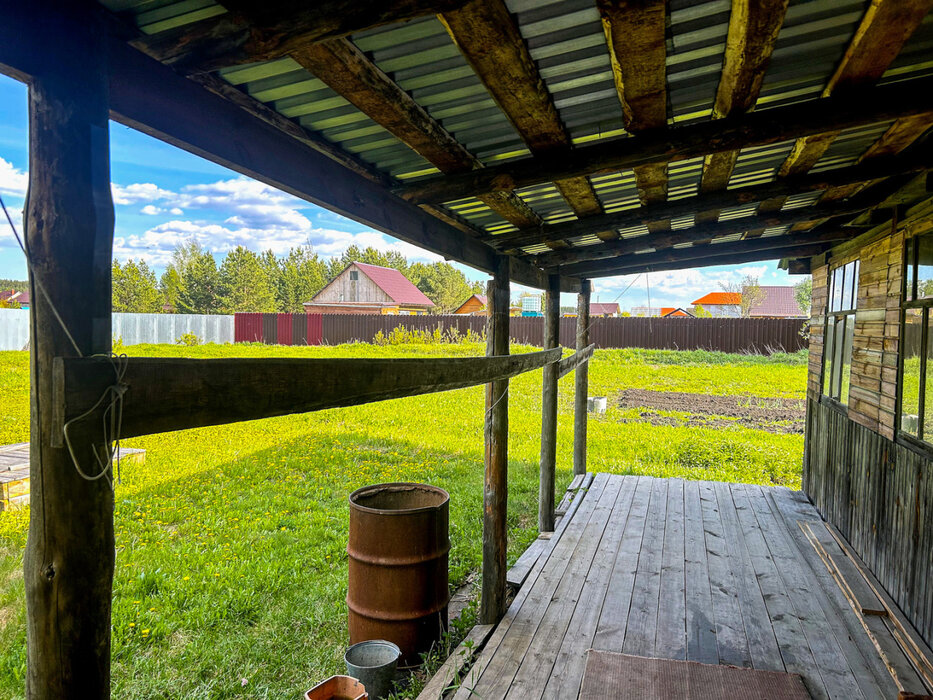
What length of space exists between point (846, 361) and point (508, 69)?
5136 mm

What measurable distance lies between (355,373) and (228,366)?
488 mm

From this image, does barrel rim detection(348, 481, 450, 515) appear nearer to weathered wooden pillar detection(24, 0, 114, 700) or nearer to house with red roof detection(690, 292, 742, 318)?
weathered wooden pillar detection(24, 0, 114, 700)

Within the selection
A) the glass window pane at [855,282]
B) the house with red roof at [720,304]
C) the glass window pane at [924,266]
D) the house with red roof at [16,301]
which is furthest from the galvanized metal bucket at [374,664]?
the house with red roof at [720,304]

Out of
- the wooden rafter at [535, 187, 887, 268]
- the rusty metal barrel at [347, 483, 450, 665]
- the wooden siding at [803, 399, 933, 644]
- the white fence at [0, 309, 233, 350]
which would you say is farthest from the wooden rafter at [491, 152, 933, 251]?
the white fence at [0, 309, 233, 350]

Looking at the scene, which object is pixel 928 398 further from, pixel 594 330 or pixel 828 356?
pixel 594 330

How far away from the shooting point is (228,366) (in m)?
1.35

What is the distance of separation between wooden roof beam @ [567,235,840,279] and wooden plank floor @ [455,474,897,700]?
8.71 feet

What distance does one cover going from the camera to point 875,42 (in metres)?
1.93

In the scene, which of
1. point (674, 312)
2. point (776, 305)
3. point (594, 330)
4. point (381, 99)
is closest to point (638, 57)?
point (381, 99)

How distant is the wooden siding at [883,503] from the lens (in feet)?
11.3

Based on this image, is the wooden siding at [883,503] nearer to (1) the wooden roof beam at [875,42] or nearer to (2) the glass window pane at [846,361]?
(2) the glass window pane at [846,361]

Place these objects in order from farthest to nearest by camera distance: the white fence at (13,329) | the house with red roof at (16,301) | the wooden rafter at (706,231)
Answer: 1. the house with red roof at (16,301)
2. the white fence at (13,329)
3. the wooden rafter at (706,231)

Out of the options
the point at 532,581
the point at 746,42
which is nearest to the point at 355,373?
the point at 746,42

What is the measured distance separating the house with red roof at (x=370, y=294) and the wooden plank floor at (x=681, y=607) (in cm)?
3423
